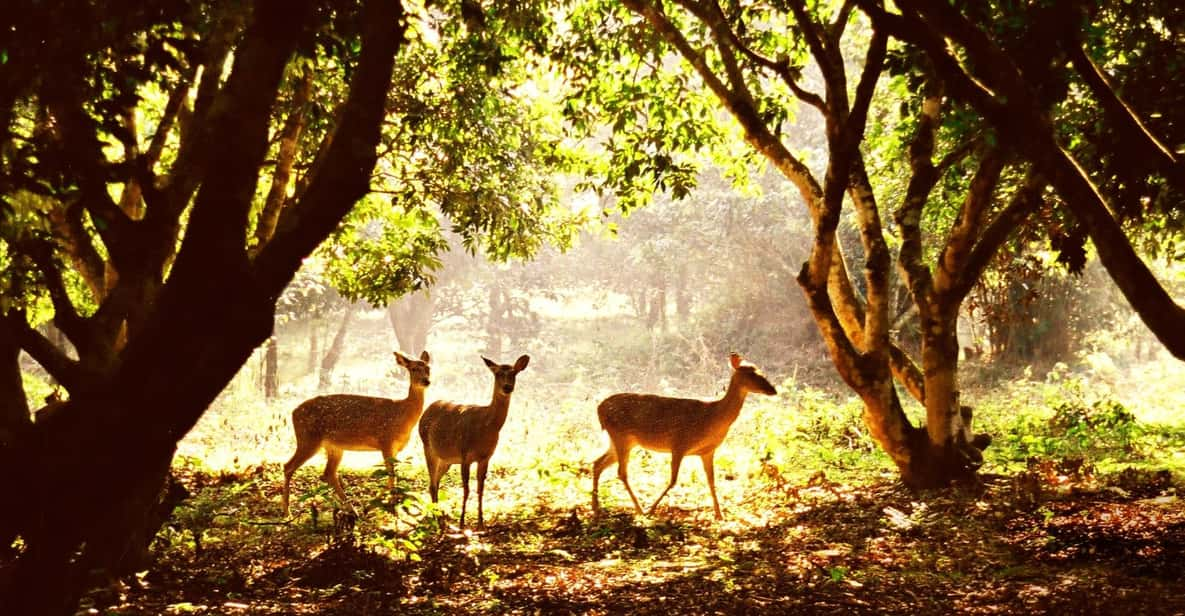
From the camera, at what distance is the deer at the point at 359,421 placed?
34.3ft

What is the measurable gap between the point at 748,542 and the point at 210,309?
5.99 meters

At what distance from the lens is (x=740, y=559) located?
759 centimetres

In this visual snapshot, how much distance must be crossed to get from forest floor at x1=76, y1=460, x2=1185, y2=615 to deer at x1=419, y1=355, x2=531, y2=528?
0.69 metres

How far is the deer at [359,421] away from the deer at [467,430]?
478 mm

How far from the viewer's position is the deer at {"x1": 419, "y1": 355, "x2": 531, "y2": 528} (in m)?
9.30

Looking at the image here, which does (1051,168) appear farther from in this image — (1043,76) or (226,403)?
(226,403)

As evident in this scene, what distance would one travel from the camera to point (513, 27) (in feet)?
33.1

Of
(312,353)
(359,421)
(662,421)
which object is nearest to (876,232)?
(662,421)

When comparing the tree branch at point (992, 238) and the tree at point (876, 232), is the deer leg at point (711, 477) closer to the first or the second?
the tree at point (876, 232)

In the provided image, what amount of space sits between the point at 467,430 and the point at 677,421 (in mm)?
2360

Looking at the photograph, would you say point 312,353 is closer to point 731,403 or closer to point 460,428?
point 460,428

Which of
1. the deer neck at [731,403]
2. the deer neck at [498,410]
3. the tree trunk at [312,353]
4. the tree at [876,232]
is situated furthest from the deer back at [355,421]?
the tree trunk at [312,353]

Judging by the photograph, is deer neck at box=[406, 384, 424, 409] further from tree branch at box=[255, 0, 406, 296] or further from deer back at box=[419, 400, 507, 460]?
tree branch at box=[255, 0, 406, 296]

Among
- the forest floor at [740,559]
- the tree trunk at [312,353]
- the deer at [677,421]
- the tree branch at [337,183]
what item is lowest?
the forest floor at [740,559]
